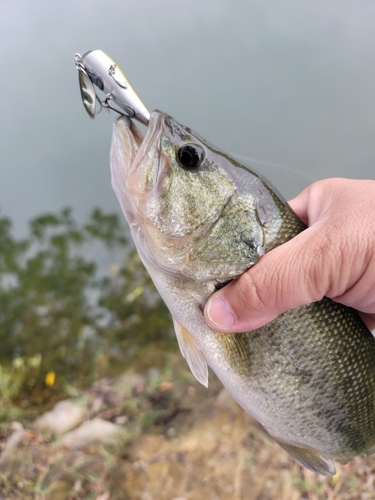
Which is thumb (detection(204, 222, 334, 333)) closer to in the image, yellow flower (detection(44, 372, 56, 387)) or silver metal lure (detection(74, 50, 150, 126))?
silver metal lure (detection(74, 50, 150, 126))

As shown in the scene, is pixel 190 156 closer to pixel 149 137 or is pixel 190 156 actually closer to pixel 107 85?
pixel 149 137

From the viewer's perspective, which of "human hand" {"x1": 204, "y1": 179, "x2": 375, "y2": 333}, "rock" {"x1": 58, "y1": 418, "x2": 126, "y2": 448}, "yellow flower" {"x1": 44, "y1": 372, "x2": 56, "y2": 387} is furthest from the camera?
"yellow flower" {"x1": 44, "y1": 372, "x2": 56, "y2": 387}

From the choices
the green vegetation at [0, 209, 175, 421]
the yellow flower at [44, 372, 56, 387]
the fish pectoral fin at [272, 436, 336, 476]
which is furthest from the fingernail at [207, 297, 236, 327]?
the yellow flower at [44, 372, 56, 387]

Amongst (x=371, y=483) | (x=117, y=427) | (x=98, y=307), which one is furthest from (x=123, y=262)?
(x=371, y=483)

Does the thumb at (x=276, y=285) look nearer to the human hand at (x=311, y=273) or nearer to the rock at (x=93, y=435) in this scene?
the human hand at (x=311, y=273)

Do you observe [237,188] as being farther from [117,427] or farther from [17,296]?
[17,296]

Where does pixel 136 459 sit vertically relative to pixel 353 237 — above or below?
below
